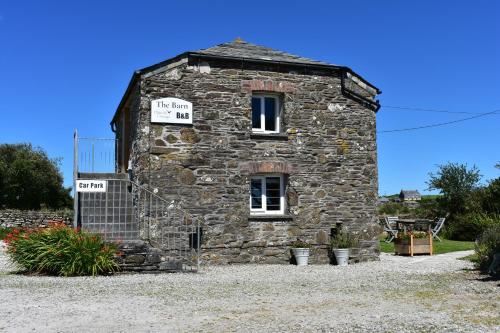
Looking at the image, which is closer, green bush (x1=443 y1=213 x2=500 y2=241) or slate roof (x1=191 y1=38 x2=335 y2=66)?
slate roof (x1=191 y1=38 x2=335 y2=66)

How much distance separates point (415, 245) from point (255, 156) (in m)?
6.20

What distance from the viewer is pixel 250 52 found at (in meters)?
14.8

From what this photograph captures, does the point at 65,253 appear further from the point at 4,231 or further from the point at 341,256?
the point at 4,231

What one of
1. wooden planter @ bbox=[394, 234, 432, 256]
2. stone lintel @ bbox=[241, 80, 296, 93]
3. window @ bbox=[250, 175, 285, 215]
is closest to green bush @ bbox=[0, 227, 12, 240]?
window @ bbox=[250, 175, 285, 215]

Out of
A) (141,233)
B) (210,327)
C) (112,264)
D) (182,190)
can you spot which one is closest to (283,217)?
(182,190)

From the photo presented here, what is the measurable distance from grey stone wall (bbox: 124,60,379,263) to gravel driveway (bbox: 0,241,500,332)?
196cm

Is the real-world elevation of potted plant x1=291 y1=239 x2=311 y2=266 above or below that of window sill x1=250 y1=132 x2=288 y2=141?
below

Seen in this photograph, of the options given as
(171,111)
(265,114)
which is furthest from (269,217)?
(171,111)

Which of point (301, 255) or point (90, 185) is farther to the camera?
point (301, 255)

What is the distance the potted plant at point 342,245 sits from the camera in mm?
13820

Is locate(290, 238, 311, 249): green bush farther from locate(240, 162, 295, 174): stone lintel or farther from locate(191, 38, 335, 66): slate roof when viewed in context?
locate(191, 38, 335, 66): slate roof

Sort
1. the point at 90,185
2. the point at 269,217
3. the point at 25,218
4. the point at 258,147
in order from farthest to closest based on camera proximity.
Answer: the point at 25,218 < the point at 258,147 < the point at 269,217 < the point at 90,185

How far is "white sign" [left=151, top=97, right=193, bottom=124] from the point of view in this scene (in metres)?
Answer: 13.0

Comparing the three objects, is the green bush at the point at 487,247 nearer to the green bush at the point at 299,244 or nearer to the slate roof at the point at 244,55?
the green bush at the point at 299,244
